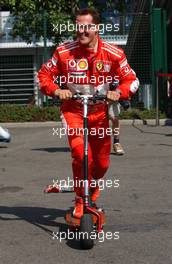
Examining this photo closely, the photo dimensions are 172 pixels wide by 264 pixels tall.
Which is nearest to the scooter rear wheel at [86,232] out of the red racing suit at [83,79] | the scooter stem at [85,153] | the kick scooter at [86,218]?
the kick scooter at [86,218]

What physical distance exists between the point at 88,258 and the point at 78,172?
93cm

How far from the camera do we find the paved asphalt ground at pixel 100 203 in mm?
4859

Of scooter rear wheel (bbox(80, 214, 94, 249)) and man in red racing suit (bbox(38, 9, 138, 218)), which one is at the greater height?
man in red racing suit (bbox(38, 9, 138, 218))

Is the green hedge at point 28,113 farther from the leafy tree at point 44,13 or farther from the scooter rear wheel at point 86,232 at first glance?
the scooter rear wheel at point 86,232

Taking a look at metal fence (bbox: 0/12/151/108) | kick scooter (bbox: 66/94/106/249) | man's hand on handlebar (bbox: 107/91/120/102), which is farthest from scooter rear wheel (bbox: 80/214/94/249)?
metal fence (bbox: 0/12/151/108)

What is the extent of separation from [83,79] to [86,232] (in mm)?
1337

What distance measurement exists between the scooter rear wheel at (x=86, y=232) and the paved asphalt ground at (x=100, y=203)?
0.07m

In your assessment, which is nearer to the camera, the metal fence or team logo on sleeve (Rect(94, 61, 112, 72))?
team logo on sleeve (Rect(94, 61, 112, 72))

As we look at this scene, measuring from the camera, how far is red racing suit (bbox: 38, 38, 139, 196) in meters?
5.39

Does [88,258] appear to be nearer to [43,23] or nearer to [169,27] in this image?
[43,23]

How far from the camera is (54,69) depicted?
18.0 ft

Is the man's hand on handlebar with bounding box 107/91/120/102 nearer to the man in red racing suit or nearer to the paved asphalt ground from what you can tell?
the man in red racing suit

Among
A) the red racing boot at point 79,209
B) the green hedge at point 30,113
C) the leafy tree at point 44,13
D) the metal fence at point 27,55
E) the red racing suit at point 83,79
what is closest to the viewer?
the red racing boot at point 79,209

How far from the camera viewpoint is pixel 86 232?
491cm
